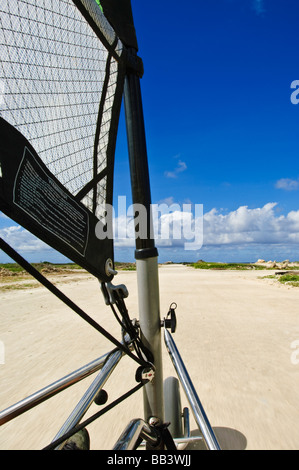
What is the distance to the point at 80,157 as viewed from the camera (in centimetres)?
134

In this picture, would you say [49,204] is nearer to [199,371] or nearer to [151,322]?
[151,322]

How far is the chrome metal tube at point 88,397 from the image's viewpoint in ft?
4.04

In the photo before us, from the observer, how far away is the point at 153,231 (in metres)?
1.73

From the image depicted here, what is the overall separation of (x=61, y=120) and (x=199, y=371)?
374 cm

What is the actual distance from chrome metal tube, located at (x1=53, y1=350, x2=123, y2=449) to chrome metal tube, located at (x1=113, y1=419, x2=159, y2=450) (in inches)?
8.6

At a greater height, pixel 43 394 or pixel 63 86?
pixel 63 86

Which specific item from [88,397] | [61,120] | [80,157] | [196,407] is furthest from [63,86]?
[196,407]

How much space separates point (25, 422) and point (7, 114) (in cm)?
303

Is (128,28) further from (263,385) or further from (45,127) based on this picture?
(263,385)

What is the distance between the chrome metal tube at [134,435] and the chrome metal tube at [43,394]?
1.18 feet

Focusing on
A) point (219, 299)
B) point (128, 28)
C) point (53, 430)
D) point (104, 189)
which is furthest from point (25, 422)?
point (219, 299)

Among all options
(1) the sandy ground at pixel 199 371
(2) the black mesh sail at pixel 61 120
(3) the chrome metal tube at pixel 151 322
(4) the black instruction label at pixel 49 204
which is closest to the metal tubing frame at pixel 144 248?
(3) the chrome metal tube at pixel 151 322

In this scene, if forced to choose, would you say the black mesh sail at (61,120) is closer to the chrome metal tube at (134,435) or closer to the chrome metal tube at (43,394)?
the chrome metal tube at (43,394)
